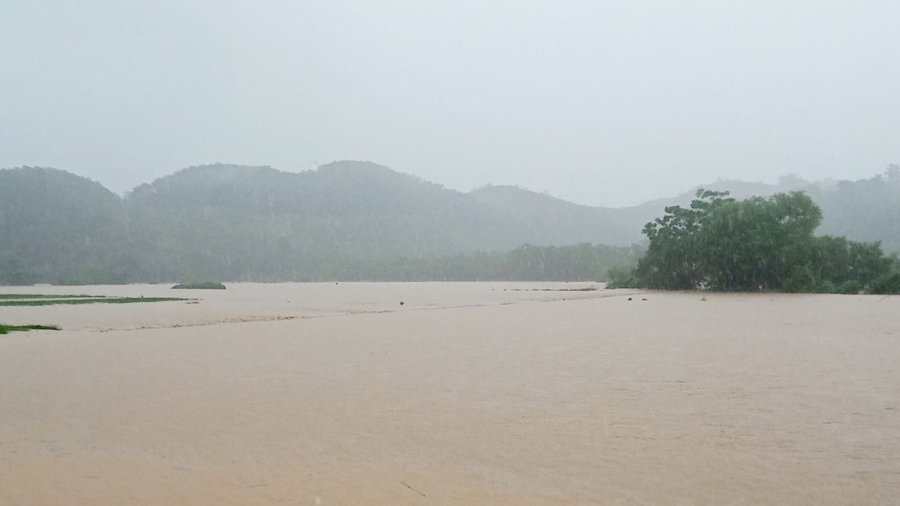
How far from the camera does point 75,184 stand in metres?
A: 79.9

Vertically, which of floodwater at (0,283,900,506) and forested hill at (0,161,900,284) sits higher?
forested hill at (0,161,900,284)

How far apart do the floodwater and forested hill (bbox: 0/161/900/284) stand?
53291 millimetres

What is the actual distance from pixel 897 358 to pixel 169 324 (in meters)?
11.9

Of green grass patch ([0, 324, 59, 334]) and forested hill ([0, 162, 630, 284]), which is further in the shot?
forested hill ([0, 162, 630, 284])

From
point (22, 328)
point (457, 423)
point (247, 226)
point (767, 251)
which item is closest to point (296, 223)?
point (247, 226)

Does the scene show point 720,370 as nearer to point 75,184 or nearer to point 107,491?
point 107,491

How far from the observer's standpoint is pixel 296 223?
97.9 metres

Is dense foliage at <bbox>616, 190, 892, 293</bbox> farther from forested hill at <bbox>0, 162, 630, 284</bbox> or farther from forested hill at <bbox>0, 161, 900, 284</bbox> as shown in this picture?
forested hill at <bbox>0, 162, 630, 284</bbox>

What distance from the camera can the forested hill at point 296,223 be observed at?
66250mm

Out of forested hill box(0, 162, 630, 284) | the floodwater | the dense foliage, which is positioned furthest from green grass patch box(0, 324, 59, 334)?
forested hill box(0, 162, 630, 284)

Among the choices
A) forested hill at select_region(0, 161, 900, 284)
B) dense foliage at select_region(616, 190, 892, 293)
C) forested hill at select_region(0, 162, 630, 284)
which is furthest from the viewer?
forested hill at select_region(0, 162, 630, 284)

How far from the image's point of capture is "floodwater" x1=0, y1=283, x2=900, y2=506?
10.3 ft

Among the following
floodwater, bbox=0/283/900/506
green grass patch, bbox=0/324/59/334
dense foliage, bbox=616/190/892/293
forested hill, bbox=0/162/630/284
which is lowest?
floodwater, bbox=0/283/900/506

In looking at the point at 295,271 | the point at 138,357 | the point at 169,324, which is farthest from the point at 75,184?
the point at 138,357
